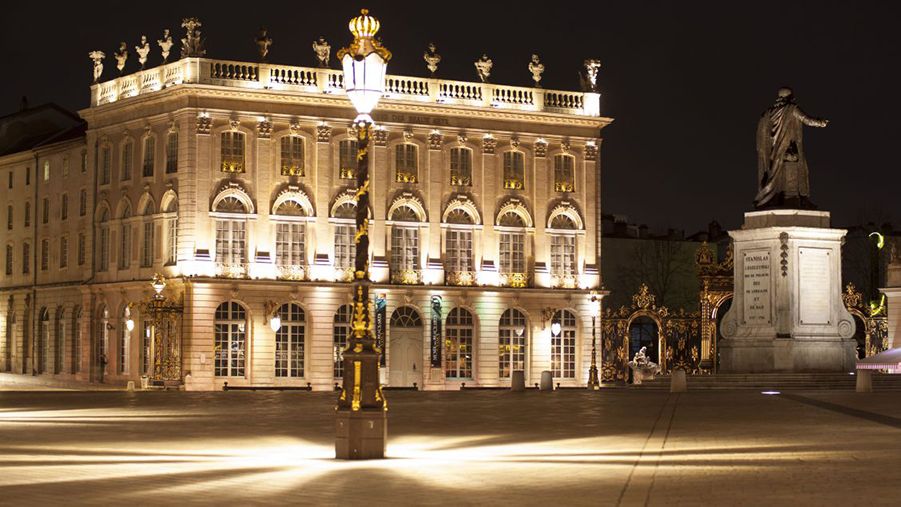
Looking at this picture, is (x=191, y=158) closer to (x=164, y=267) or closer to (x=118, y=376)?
(x=164, y=267)

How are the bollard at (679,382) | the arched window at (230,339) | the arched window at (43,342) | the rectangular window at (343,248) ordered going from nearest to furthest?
the bollard at (679,382), the arched window at (230,339), the rectangular window at (343,248), the arched window at (43,342)

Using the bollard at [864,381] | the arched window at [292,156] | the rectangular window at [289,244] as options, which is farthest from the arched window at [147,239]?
the bollard at [864,381]

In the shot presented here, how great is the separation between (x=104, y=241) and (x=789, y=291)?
40.2m

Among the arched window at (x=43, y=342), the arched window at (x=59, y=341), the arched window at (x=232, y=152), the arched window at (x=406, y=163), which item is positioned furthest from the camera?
the arched window at (x=43, y=342)

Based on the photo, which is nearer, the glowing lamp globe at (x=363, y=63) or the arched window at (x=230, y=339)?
the glowing lamp globe at (x=363, y=63)

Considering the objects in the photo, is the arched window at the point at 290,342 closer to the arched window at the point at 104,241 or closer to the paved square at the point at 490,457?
the arched window at the point at 104,241

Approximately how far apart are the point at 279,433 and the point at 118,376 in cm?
4317

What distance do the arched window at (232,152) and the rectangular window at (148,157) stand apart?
344 cm

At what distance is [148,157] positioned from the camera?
68.9 metres

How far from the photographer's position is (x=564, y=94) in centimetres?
7469

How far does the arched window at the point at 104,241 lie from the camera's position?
71.3 meters

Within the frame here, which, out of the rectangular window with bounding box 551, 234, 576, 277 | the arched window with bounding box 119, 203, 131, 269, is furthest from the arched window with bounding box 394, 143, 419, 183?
the arched window with bounding box 119, 203, 131, 269

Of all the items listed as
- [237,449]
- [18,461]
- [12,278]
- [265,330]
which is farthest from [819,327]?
[12,278]

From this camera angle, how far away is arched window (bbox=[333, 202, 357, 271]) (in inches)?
2707
